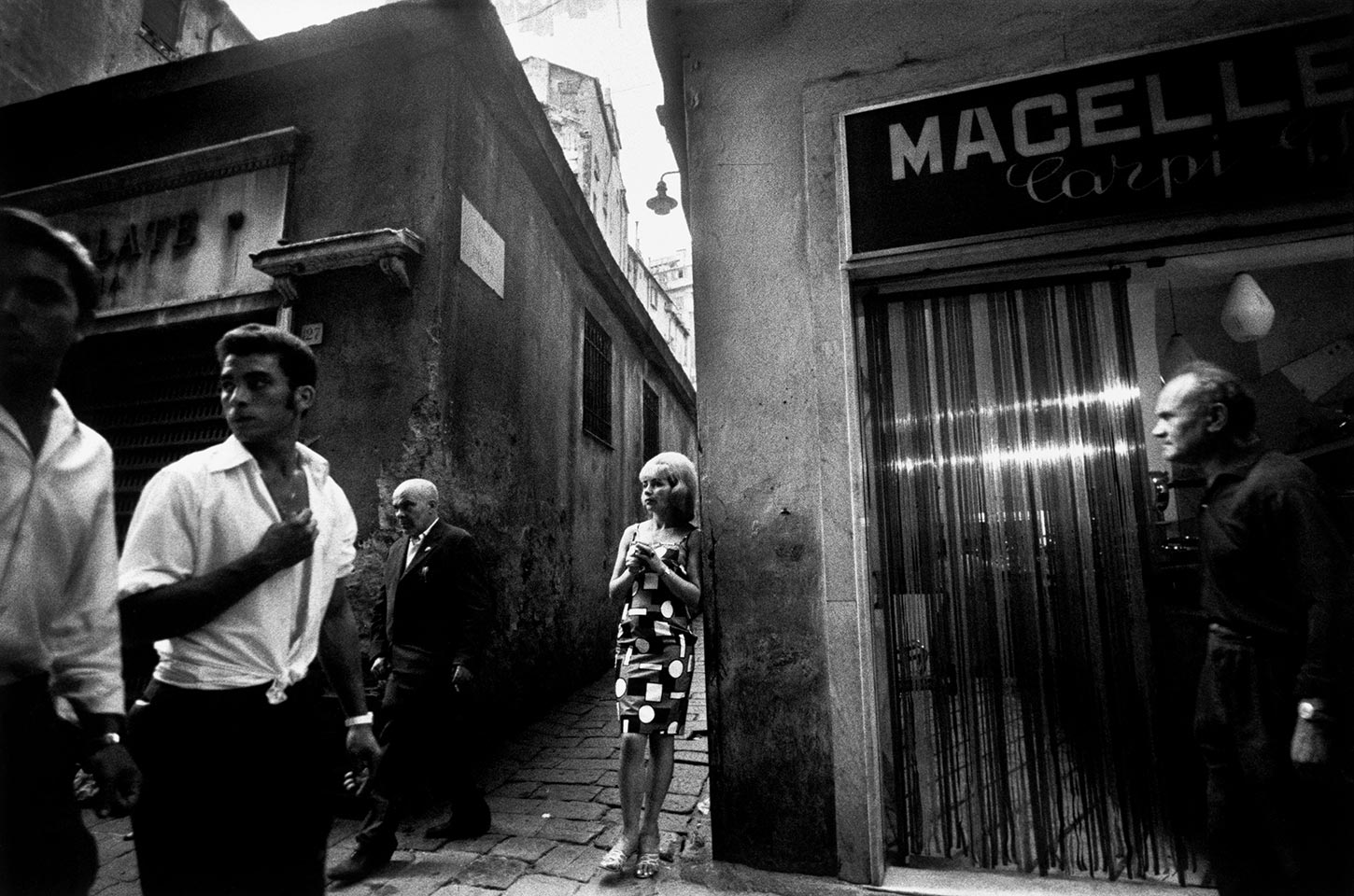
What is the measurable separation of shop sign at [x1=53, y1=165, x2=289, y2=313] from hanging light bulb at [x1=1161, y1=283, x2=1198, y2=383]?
22.2 ft

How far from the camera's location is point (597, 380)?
9258 millimetres

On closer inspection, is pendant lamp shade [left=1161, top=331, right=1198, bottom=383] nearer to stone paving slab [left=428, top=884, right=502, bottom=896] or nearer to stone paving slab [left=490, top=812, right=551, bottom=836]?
stone paving slab [left=490, top=812, right=551, bottom=836]

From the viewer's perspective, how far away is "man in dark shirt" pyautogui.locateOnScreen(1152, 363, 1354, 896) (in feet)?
6.83

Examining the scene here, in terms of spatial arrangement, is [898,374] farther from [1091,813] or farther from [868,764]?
[1091,813]

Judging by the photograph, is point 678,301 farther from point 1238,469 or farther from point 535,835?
point 1238,469

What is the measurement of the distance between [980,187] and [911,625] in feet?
7.16

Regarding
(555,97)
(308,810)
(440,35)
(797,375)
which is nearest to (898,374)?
(797,375)

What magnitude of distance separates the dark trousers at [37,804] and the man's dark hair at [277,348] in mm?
979

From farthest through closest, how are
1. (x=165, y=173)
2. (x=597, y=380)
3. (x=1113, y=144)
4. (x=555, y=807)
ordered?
(x=597, y=380) < (x=165, y=173) < (x=555, y=807) < (x=1113, y=144)

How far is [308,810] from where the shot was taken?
6.39 ft

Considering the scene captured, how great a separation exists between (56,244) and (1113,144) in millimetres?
3971

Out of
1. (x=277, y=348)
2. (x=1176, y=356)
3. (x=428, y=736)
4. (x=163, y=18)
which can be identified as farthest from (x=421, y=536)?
(x=163, y=18)

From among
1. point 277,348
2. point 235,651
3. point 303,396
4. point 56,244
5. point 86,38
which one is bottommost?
point 235,651

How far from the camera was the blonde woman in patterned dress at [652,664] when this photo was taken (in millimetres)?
3346
